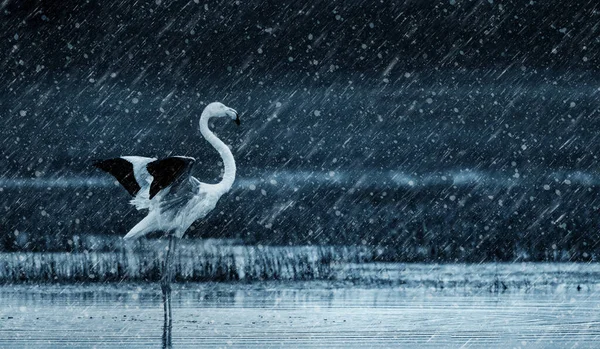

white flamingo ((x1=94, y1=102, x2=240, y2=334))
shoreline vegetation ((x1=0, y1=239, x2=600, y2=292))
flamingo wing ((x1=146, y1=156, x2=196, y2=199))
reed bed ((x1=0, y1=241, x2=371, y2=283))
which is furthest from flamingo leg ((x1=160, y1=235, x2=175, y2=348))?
shoreline vegetation ((x1=0, y1=239, x2=600, y2=292))

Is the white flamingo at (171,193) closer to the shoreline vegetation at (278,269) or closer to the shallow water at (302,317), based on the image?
the shallow water at (302,317)

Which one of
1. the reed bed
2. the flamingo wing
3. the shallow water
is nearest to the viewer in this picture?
the shallow water

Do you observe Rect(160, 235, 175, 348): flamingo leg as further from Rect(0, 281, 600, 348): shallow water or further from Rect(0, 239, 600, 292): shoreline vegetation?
Rect(0, 239, 600, 292): shoreline vegetation

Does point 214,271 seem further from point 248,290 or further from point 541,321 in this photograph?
point 541,321

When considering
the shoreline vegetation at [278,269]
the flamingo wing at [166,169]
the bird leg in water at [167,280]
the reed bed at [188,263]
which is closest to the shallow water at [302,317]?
the bird leg in water at [167,280]

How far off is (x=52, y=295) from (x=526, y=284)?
5.37m

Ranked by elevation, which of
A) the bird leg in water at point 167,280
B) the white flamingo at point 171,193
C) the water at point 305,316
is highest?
the white flamingo at point 171,193

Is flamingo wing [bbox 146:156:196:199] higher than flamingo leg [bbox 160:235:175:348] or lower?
higher

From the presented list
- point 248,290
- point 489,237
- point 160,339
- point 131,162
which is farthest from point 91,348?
point 489,237

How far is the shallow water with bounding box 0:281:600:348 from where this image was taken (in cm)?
816

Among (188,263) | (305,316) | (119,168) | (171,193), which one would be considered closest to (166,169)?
(119,168)

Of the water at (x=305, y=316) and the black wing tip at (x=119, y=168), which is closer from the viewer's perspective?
the water at (x=305, y=316)

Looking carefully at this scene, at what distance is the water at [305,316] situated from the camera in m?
8.17

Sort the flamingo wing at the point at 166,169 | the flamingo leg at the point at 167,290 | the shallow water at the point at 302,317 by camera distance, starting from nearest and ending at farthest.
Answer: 1. the shallow water at the point at 302,317
2. the flamingo leg at the point at 167,290
3. the flamingo wing at the point at 166,169
